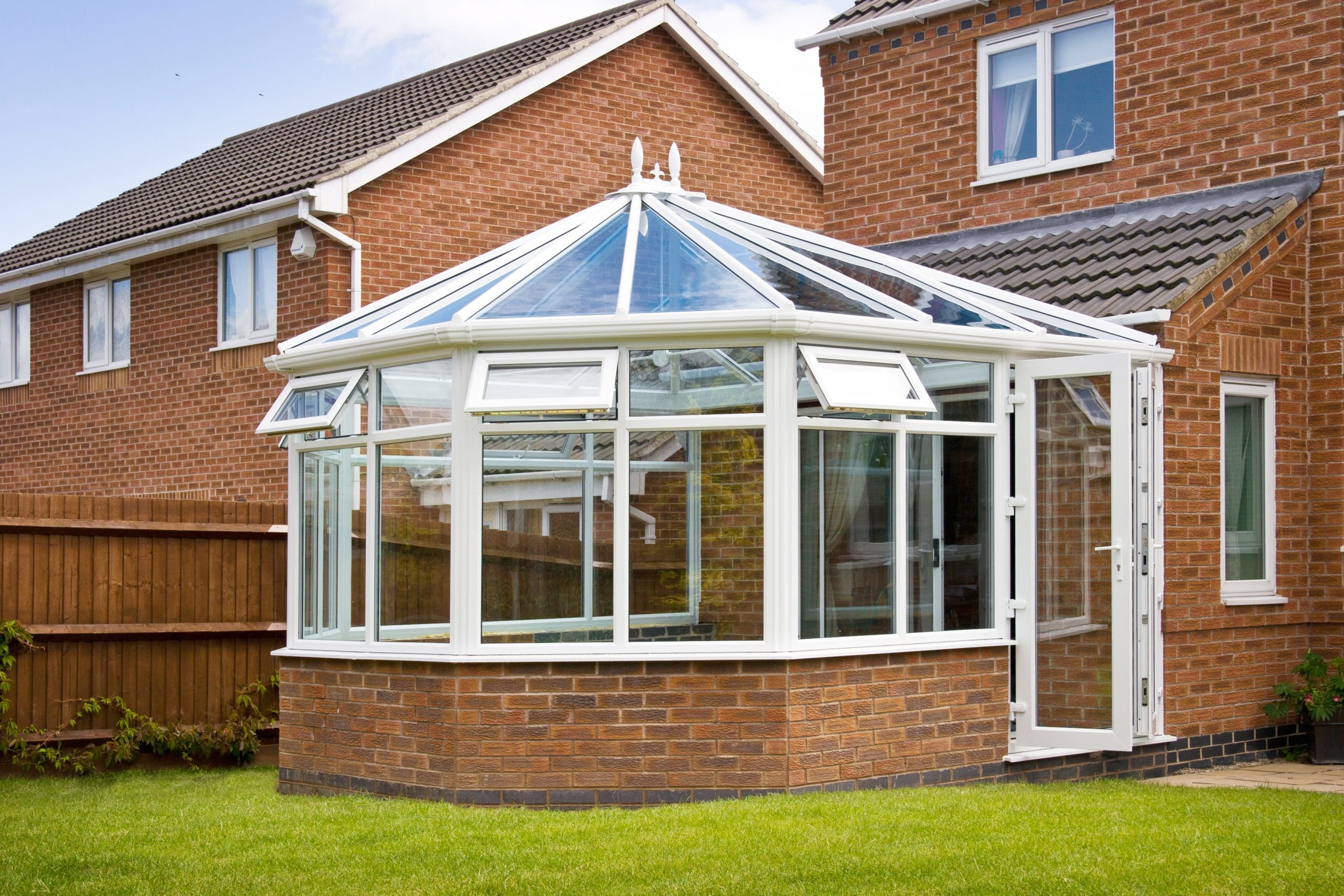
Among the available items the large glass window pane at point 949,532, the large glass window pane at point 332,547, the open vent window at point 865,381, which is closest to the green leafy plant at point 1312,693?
the large glass window pane at point 949,532

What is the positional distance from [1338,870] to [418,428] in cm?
528

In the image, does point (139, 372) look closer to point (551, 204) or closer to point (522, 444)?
point (551, 204)

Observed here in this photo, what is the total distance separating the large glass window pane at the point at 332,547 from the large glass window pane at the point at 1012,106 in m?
6.78

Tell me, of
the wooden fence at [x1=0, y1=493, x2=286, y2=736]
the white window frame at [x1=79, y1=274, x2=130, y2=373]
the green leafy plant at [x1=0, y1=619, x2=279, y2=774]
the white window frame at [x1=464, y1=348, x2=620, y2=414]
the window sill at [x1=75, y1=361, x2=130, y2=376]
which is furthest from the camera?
the white window frame at [x1=79, y1=274, x2=130, y2=373]

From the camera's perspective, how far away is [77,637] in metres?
11.2

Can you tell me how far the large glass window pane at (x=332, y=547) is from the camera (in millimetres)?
9531

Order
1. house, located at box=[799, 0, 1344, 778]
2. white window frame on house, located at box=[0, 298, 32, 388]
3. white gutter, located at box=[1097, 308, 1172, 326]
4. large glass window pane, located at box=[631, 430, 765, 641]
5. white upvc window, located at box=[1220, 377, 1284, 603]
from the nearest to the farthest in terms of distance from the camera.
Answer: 1. large glass window pane, located at box=[631, 430, 765, 641]
2. white gutter, located at box=[1097, 308, 1172, 326]
3. house, located at box=[799, 0, 1344, 778]
4. white upvc window, located at box=[1220, 377, 1284, 603]
5. white window frame on house, located at box=[0, 298, 32, 388]

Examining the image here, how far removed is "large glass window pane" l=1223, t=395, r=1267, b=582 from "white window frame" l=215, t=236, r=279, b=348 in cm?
897

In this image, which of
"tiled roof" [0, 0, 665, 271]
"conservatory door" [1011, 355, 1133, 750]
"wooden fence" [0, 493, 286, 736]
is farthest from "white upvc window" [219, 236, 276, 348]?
"conservatory door" [1011, 355, 1133, 750]

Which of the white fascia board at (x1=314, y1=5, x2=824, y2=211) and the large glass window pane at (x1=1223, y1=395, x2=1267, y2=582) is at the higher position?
the white fascia board at (x1=314, y1=5, x2=824, y2=211)

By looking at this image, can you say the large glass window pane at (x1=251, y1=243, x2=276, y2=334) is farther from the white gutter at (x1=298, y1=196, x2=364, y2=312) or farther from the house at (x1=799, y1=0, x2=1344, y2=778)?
the house at (x1=799, y1=0, x2=1344, y2=778)

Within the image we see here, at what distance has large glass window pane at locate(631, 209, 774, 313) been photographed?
8828mm

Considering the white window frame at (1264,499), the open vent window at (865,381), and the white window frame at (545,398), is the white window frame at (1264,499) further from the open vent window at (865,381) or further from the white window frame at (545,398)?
the white window frame at (545,398)

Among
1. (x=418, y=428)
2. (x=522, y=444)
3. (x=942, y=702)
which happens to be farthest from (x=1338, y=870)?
(x=418, y=428)
